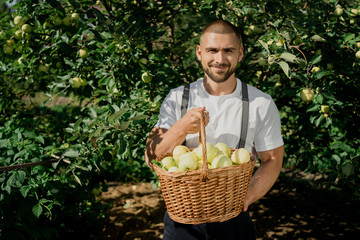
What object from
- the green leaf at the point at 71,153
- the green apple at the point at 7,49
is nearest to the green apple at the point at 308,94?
the green leaf at the point at 71,153

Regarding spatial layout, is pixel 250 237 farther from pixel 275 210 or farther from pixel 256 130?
pixel 275 210

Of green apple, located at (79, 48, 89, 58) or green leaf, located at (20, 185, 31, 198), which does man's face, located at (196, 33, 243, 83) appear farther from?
green leaf, located at (20, 185, 31, 198)

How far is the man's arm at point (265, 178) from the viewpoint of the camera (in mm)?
1448

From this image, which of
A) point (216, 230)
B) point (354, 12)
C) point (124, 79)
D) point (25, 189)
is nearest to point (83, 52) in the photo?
point (124, 79)

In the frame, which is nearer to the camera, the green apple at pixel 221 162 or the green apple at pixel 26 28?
the green apple at pixel 221 162

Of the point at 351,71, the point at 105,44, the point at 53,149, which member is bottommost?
the point at 53,149

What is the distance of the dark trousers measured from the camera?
1.43 meters

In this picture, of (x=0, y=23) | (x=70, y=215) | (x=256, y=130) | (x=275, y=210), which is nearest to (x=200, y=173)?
(x=256, y=130)

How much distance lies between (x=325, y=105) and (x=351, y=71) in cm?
29

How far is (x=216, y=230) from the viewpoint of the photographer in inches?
56.2

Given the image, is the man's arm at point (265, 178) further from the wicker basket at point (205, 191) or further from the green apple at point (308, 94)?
the green apple at point (308, 94)

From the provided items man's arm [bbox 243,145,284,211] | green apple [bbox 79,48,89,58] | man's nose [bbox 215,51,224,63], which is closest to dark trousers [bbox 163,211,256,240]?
man's arm [bbox 243,145,284,211]

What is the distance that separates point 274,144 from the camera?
1493 mm

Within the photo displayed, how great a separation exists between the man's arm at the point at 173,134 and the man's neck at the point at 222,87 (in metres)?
0.34
